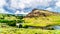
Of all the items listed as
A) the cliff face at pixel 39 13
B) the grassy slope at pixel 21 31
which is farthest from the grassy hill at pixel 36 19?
the grassy slope at pixel 21 31

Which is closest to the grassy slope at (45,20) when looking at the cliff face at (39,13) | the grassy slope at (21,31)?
the cliff face at (39,13)

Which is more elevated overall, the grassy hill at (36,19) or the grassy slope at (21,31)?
the grassy hill at (36,19)

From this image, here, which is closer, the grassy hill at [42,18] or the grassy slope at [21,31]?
the grassy slope at [21,31]

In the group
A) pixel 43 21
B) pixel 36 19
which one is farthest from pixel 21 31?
pixel 43 21

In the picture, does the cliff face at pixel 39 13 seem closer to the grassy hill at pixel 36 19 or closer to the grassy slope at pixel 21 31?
the grassy hill at pixel 36 19

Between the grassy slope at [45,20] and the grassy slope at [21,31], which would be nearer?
the grassy slope at [21,31]

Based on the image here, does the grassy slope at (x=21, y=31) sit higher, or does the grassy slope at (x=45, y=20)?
the grassy slope at (x=45, y=20)

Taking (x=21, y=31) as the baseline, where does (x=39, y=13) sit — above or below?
above

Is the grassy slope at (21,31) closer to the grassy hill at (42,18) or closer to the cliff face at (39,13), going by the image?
the grassy hill at (42,18)

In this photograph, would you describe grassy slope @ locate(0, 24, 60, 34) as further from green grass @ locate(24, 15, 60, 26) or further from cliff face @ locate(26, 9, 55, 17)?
cliff face @ locate(26, 9, 55, 17)

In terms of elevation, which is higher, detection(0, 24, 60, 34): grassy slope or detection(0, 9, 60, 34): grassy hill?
detection(0, 9, 60, 34): grassy hill

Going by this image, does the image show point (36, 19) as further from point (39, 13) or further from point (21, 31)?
point (21, 31)

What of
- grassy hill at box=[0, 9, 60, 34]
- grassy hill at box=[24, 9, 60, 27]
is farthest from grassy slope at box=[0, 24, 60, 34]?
grassy hill at box=[24, 9, 60, 27]

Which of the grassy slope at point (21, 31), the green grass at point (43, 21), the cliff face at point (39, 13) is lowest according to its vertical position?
the grassy slope at point (21, 31)
